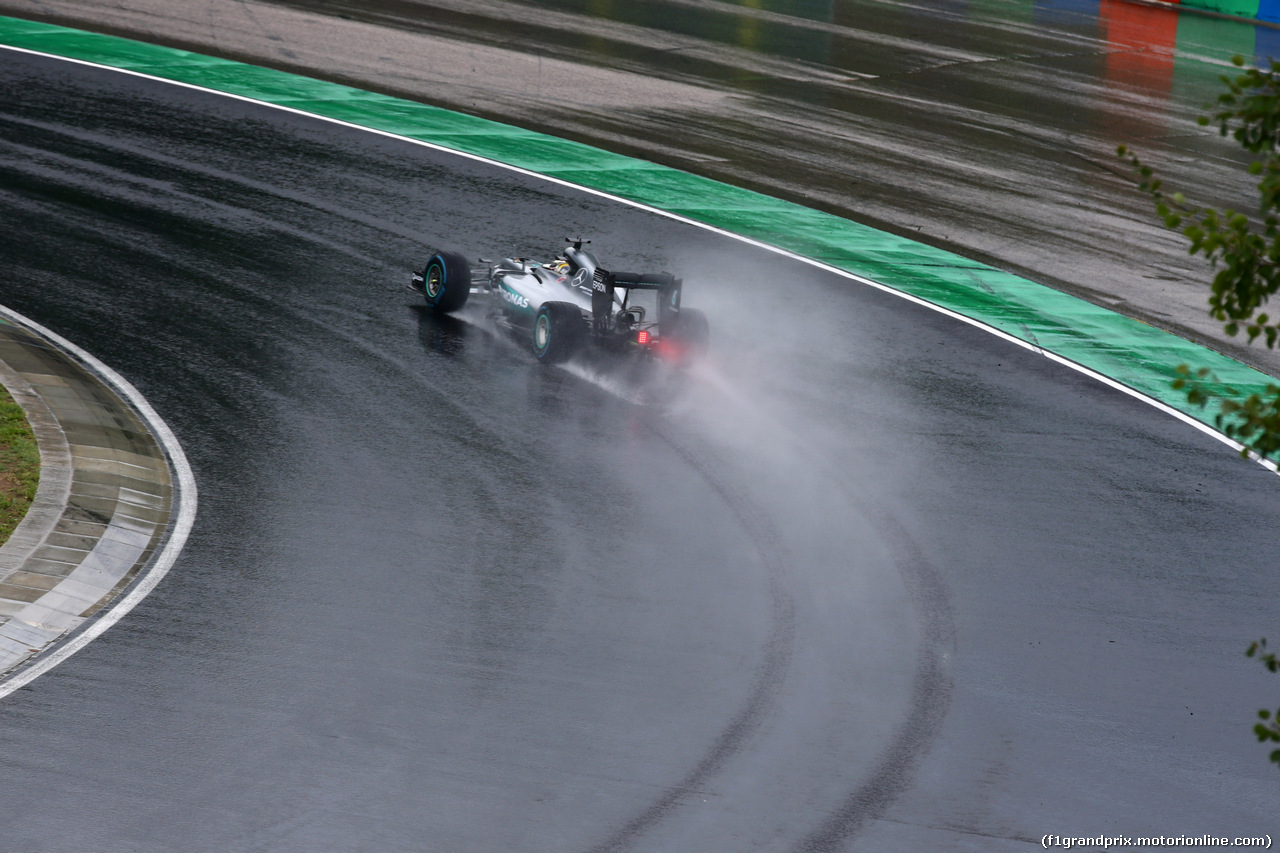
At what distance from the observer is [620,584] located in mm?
9125

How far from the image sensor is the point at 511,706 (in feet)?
25.4

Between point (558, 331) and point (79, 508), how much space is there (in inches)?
186

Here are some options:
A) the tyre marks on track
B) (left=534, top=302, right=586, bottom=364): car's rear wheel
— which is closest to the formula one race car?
(left=534, top=302, right=586, bottom=364): car's rear wheel

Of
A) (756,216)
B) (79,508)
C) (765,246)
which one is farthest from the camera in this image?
(756,216)

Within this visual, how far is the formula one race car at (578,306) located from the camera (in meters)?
12.6

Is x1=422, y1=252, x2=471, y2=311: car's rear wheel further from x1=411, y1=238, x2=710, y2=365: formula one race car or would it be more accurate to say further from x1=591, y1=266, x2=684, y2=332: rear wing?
x1=591, y1=266, x2=684, y2=332: rear wing

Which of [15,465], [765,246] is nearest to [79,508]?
[15,465]

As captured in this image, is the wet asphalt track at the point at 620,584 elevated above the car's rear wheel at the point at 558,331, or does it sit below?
below

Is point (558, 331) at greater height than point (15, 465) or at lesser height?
greater

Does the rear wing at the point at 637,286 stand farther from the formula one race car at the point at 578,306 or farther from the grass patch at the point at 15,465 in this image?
the grass patch at the point at 15,465

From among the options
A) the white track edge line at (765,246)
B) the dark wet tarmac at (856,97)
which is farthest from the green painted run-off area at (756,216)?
the dark wet tarmac at (856,97)

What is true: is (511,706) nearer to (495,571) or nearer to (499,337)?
(495,571)

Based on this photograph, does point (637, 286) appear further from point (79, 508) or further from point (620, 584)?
point (79, 508)

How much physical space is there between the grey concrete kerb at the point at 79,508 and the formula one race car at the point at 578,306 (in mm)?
3455
